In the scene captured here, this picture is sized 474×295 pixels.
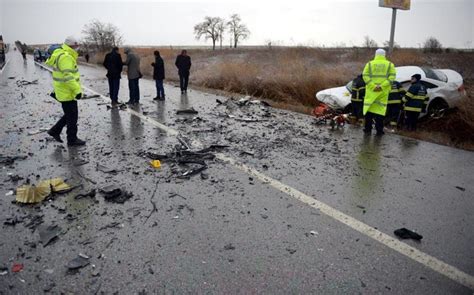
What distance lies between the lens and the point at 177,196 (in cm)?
388

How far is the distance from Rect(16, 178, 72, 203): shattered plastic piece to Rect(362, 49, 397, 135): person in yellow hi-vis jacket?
6195 millimetres

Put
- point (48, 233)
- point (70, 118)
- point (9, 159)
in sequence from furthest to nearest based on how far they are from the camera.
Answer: point (70, 118) < point (9, 159) < point (48, 233)

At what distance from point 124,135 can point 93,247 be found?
13.8ft

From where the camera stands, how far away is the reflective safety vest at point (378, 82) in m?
7.02

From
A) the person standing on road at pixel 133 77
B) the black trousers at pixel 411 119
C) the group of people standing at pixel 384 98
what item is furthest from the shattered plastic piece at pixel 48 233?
the person standing on road at pixel 133 77

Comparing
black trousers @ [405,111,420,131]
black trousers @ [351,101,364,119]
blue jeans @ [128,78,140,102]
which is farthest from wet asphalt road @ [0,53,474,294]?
blue jeans @ [128,78,140,102]

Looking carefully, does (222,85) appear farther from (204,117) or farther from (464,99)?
(464,99)

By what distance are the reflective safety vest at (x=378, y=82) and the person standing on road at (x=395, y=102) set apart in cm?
120

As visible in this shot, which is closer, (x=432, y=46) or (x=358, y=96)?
(x=358, y=96)

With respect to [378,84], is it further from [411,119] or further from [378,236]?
[378,236]

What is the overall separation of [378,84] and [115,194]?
5918mm

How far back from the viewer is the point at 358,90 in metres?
8.45

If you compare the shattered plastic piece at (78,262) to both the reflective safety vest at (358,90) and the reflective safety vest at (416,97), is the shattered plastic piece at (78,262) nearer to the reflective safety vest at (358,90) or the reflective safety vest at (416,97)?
the reflective safety vest at (358,90)

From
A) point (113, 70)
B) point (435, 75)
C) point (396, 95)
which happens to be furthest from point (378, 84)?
point (113, 70)
